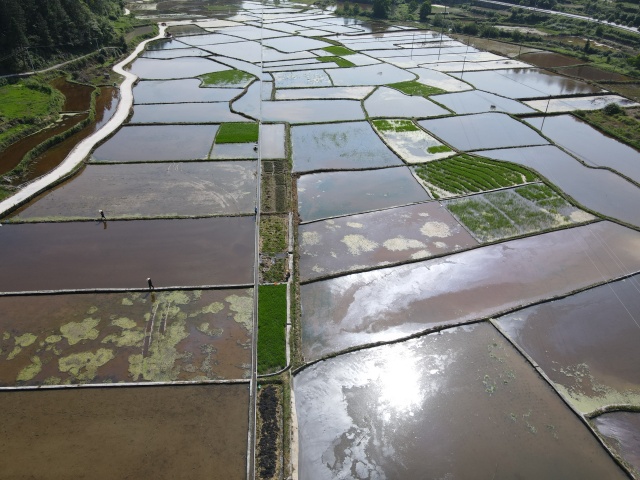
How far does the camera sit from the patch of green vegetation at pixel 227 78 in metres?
36.3

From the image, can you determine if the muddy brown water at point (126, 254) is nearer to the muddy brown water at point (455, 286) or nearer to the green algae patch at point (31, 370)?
the green algae patch at point (31, 370)

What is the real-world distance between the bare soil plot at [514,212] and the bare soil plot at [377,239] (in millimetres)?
818

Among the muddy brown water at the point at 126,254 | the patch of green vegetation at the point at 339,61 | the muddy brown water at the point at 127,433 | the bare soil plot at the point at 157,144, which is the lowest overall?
the muddy brown water at the point at 127,433

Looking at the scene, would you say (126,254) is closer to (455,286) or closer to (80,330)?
(80,330)

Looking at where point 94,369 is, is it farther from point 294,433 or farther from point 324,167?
point 324,167

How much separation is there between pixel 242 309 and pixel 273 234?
4548 mm

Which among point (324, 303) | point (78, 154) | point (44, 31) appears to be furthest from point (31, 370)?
point (44, 31)

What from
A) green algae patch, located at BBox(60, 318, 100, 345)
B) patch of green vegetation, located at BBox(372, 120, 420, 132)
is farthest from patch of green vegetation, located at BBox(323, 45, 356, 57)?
green algae patch, located at BBox(60, 318, 100, 345)

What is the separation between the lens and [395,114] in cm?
3064

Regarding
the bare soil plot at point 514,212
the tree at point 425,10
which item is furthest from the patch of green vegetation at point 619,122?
the tree at point 425,10

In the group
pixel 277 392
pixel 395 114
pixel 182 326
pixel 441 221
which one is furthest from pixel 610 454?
pixel 395 114

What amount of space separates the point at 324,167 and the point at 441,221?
302 inches

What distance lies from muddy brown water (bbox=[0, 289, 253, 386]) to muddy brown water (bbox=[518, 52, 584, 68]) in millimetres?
43608

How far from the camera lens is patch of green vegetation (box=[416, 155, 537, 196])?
21219 millimetres
